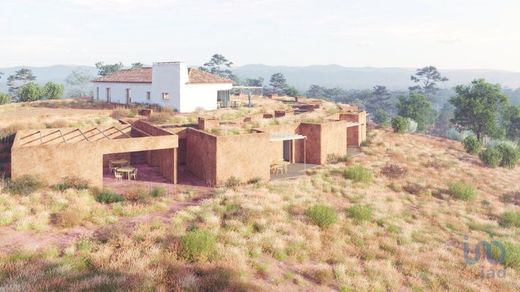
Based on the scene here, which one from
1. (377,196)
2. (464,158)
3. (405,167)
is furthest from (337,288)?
(464,158)

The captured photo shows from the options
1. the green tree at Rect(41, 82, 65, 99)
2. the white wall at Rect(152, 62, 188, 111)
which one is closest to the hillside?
the white wall at Rect(152, 62, 188, 111)

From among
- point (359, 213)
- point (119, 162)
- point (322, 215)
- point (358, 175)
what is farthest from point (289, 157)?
point (119, 162)

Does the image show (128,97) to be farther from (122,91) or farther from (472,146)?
(472,146)

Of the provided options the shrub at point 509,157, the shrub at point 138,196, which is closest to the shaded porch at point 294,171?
the shrub at point 138,196

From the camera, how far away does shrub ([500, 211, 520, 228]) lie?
20.0 meters

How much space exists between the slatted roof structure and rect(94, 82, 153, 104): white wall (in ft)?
47.9

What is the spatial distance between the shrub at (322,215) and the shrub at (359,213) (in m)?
1.19

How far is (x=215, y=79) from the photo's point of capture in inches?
1560

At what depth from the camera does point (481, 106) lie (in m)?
51.3

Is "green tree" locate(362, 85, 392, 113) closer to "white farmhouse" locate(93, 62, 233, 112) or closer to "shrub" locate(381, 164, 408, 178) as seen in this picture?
"white farmhouse" locate(93, 62, 233, 112)

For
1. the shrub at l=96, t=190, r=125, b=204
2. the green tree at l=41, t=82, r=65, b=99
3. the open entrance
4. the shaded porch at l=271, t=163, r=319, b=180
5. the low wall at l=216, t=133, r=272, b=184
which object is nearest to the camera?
the shrub at l=96, t=190, r=125, b=204

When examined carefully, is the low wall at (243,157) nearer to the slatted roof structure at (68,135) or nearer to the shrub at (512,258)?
the slatted roof structure at (68,135)

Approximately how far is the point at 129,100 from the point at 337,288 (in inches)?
1350

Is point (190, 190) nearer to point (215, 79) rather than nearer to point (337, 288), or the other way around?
point (337, 288)
